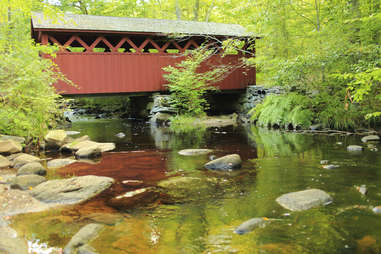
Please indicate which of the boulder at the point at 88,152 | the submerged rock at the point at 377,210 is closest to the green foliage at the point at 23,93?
the boulder at the point at 88,152

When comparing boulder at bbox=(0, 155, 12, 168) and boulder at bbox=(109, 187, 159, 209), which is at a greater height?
boulder at bbox=(0, 155, 12, 168)

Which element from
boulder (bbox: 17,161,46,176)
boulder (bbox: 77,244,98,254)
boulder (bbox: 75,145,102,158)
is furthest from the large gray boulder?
boulder (bbox: 77,244,98,254)

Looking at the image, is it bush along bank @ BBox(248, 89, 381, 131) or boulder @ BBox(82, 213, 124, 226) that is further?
bush along bank @ BBox(248, 89, 381, 131)

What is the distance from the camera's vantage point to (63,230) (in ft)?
10.3

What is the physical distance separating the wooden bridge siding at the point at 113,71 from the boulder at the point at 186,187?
8504 mm

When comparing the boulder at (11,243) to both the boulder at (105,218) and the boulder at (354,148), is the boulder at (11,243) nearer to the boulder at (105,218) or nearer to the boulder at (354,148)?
the boulder at (105,218)

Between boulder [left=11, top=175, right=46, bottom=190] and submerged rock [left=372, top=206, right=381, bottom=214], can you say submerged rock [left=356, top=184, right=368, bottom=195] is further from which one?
boulder [left=11, top=175, right=46, bottom=190]

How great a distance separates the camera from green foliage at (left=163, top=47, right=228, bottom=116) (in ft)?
43.9

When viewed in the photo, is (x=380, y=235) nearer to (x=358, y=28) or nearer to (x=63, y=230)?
(x=63, y=230)

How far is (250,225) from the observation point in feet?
9.86

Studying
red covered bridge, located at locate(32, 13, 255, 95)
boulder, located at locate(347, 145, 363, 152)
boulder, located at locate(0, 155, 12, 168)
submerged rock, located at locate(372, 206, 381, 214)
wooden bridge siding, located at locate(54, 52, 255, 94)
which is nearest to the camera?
submerged rock, located at locate(372, 206, 381, 214)

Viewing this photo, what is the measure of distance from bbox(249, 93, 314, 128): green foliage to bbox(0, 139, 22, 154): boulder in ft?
24.6

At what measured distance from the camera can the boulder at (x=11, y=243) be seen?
256 centimetres

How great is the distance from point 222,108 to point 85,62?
Answer: 7.76 m
